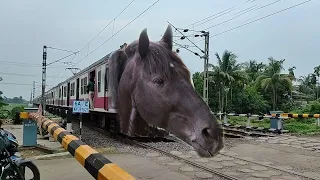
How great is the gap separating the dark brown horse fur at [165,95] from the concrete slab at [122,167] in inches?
232

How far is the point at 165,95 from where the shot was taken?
1.43 metres

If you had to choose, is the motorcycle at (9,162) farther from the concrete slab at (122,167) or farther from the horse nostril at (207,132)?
the horse nostril at (207,132)

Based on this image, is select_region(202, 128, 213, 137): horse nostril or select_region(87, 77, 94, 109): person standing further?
select_region(87, 77, 94, 109): person standing

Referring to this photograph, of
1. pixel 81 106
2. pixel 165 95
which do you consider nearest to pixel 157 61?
pixel 165 95

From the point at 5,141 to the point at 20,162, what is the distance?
0.42 meters

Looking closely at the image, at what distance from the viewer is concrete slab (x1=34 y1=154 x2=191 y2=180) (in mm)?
7258

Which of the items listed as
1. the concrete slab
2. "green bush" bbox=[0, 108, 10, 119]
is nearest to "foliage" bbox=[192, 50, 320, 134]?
the concrete slab

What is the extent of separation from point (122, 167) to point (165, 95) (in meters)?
6.87

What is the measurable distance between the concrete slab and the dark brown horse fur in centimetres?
589

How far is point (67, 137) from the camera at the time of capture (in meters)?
3.68

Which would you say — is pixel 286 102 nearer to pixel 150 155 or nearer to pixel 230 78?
pixel 150 155

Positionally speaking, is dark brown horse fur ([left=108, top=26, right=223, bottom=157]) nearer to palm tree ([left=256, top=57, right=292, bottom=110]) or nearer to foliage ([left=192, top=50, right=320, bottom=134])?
foliage ([left=192, top=50, right=320, bottom=134])

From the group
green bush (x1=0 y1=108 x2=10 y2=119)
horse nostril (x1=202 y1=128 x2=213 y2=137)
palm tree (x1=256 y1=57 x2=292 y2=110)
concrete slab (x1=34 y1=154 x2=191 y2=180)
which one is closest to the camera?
horse nostril (x1=202 y1=128 x2=213 y2=137)

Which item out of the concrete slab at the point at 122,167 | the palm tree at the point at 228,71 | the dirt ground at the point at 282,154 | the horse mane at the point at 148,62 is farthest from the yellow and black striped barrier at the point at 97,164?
the dirt ground at the point at 282,154
